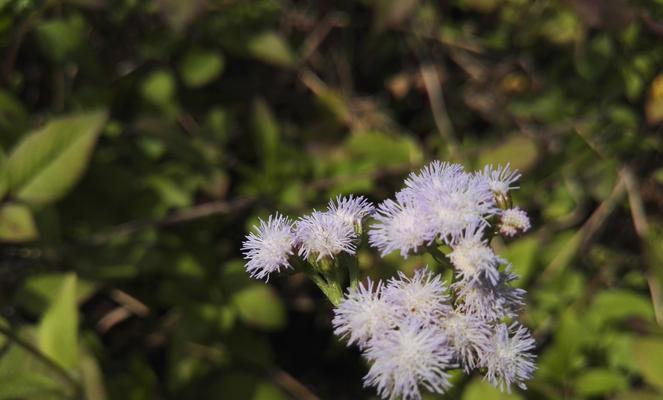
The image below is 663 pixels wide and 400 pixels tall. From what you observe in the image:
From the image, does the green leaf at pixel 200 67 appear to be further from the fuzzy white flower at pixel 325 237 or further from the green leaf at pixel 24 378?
the fuzzy white flower at pixel 325 237

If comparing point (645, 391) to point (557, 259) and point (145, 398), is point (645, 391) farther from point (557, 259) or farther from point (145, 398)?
point (145, 398)

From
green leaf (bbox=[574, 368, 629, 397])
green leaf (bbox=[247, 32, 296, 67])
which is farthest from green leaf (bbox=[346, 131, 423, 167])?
green leaf (bbox=[574, 368, 629, 397])

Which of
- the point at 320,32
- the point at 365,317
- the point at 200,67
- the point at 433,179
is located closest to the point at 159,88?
the point at 200,67

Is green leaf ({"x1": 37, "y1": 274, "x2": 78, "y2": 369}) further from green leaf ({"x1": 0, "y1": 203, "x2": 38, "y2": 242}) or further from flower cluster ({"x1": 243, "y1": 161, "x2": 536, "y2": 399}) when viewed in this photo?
flower cluster ({"x1": 243, "y1": 161, "x2": 536, "y2": 399})

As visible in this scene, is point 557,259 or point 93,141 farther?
point 557,259

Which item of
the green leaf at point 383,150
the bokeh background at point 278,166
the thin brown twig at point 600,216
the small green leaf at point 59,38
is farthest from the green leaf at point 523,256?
the small green leaf at point 59,38

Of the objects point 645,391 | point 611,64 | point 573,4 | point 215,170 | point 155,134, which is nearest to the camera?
point 645,391

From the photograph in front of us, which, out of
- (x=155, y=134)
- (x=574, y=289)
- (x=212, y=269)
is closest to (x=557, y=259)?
(x=574, y=289)
